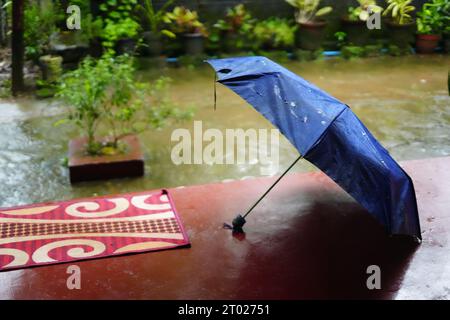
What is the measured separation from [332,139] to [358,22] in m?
6.56

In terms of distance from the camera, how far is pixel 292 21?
9523 millimetres

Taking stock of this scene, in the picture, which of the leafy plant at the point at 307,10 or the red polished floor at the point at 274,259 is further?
the leafy plant at the point at 307,10

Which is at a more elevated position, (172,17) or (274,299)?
(172,17)

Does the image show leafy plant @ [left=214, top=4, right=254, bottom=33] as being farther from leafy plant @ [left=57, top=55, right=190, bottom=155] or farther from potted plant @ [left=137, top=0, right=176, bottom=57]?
leafy plant @ [left=57, top=55, right=190, bottom=155]

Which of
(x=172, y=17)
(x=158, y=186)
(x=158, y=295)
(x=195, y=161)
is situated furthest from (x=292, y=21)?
(x=158, y=295)

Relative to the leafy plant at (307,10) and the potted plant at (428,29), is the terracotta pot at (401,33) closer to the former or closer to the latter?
the potted plant at (428,29)

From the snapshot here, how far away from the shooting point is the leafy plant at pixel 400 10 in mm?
9328

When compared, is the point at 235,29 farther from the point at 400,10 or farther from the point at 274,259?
the point at 274,259

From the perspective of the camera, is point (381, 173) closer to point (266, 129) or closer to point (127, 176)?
point (127, 176)

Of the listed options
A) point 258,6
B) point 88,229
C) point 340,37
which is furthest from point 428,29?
point 88,229

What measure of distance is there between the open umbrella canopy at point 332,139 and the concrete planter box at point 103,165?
1.90 m

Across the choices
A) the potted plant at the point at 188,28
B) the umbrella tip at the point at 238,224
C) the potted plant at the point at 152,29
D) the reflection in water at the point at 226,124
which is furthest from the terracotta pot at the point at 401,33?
the umbrella tip at the point at 238,224

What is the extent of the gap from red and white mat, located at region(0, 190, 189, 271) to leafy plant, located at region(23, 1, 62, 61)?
12.7ft

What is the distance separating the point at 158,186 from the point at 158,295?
75.8 inches
